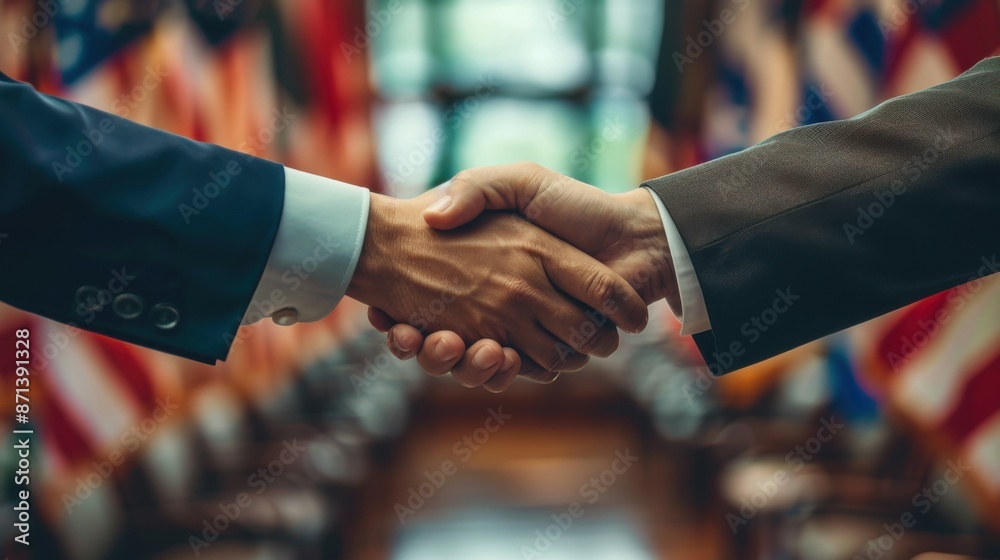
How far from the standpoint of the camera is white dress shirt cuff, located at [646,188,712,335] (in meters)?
1.43

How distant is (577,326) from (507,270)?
7.6 inches

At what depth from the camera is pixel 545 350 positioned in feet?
5.43

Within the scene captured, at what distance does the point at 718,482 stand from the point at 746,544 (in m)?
0.50

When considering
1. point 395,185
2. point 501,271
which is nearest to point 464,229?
point 501,271

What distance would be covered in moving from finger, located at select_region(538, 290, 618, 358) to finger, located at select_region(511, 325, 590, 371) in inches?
0.7

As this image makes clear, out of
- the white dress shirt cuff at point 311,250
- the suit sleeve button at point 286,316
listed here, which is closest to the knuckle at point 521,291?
the white dress shirt cuff at point 311,250

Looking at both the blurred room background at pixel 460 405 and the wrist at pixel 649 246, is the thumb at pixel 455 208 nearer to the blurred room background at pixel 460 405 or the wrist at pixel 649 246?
the wrist at pixel 649 246

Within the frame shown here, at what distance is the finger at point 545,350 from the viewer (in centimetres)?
165

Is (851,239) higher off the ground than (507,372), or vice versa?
(851,239)

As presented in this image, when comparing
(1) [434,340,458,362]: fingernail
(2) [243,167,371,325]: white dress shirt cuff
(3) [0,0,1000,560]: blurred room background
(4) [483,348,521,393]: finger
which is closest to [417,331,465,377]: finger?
(1) [434,340,458,362]: fingernail

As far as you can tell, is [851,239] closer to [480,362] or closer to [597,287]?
[597,287]

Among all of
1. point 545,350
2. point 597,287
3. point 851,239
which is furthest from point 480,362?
point 851,239

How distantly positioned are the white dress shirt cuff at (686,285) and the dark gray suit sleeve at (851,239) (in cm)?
4

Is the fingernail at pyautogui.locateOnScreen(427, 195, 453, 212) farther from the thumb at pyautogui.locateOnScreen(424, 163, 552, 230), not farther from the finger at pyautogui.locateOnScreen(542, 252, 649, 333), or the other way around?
the finger at pyautogui.locateOnScreen(542, 252, 649, 333)
